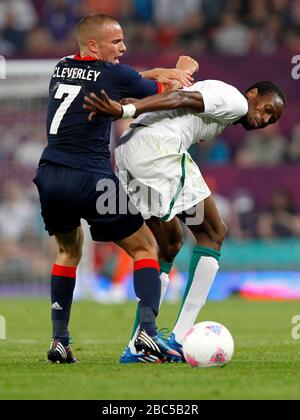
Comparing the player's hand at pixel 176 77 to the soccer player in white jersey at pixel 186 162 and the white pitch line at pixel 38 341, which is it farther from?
the white pitch line at pixel 38 341

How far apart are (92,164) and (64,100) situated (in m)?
0.45

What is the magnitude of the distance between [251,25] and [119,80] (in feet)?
38.3

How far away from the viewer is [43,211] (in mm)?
7223

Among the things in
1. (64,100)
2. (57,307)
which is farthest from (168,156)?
(57,307)

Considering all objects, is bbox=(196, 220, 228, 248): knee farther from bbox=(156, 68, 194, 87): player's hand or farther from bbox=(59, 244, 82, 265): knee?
bbox=(156, 68, 194, 87): player's hand

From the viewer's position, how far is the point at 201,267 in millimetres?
7340

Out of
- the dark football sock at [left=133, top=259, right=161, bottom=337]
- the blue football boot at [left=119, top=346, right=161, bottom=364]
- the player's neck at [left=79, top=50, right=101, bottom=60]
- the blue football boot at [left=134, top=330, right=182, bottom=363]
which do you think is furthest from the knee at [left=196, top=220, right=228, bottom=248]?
the player's neck at [left=79, top=50, right=101, bottom=60]

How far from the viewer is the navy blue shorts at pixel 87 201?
702cm

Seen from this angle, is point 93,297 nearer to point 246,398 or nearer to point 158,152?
point 158,152

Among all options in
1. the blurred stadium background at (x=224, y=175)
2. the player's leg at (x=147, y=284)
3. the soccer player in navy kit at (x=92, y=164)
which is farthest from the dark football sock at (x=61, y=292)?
the blurred stadium background at (x=224, y=175)

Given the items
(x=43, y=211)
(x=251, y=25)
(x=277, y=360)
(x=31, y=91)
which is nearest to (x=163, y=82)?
(x=43, y=211)

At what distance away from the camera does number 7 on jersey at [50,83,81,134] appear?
706 cm

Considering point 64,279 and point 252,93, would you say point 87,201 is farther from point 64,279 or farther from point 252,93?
point 252,93

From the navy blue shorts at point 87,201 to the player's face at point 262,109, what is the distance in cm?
106
